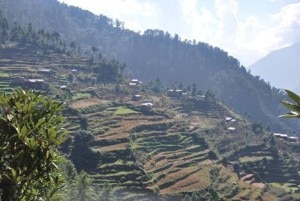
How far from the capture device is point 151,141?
10231 cm

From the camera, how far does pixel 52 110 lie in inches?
543

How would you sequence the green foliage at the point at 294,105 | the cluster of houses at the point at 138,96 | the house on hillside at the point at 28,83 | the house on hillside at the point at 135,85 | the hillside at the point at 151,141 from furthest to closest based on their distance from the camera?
the house on hillside at the point at 135,85
the cluster of houses at the point at 138,96
the house on hillside at the point at 28,83
the hillside at the point at 151,141
the green foliage at the point at 294,105

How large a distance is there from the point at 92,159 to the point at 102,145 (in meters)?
7.71

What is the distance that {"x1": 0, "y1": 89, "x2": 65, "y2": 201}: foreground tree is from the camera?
12.5 metres

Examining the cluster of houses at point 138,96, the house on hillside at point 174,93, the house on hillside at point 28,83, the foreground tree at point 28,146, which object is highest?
the foreground tree at point 28,146

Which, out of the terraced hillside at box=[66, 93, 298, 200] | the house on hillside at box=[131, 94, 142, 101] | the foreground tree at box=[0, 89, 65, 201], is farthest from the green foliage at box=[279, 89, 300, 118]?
the house on hillside at box=[131, 94, 142, 101]

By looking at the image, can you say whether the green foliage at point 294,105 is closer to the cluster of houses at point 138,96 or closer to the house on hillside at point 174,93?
the cluster of houses at point 138,96

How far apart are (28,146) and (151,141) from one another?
296 ft

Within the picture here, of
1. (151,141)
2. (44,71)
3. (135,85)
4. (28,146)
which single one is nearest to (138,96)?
(135,85)

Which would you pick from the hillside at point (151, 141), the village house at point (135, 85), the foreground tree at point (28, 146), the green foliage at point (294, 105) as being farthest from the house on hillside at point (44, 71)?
the green foliage at point (294, 105)

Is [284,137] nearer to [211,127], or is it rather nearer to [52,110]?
[211,127]

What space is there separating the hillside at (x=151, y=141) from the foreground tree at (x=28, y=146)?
50.7 meters

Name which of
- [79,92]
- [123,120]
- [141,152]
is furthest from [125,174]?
[79,92]

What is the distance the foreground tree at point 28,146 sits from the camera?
12.5 meters
